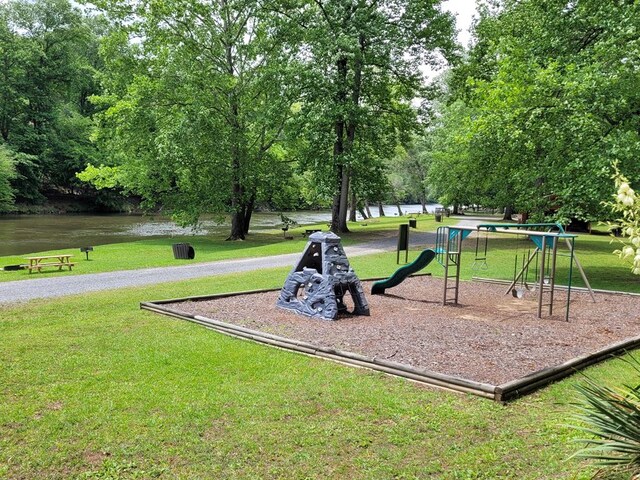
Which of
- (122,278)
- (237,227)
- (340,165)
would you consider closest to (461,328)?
(122,278)

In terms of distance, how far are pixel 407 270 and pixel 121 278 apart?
9.37 metres

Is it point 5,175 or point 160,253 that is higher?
point 5,175

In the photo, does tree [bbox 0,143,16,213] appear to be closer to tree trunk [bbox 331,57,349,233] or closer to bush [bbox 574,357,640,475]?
→ tree trunk [bbox 331,57,349,233]

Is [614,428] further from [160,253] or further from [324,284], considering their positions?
[160,253]

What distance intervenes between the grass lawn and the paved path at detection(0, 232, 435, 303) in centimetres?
573

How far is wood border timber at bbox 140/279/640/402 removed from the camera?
6.79 metres

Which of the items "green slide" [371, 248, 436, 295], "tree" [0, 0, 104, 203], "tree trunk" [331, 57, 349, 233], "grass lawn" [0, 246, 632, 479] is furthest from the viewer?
"tree" [0, 0, 104, 203]

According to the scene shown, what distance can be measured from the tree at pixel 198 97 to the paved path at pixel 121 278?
9416mm

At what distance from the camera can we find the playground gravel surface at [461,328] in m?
8.20

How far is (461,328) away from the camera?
33.6 ft

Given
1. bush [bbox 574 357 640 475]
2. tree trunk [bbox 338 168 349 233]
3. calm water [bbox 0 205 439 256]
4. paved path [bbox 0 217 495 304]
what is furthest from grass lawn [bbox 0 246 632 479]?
tree trunk [bbox 338 168 349 233]

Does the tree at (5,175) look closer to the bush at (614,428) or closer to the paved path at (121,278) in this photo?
the paved path at (121,278)

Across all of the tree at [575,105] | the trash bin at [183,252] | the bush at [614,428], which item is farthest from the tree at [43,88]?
the bush at [614,428]

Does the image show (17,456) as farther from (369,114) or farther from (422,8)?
(422,8)
